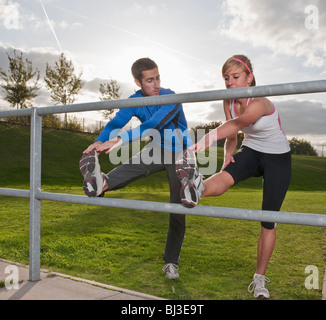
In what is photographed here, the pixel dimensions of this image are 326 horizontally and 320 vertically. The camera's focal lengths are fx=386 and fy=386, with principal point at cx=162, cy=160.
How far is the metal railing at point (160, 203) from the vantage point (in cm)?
170

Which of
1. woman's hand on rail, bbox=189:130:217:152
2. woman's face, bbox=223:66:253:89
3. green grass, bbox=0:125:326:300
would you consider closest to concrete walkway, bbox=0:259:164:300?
green grass, bbox=0:125:326:300

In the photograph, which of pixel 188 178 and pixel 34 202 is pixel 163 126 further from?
pixel 34 202

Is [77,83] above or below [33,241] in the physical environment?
above

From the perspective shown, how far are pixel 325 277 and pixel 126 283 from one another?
1585 mm

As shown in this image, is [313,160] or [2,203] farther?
[313,160]

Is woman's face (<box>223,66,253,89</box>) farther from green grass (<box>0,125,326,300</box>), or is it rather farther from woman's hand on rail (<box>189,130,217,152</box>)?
green grass (<box>0,125,326,300</box>)

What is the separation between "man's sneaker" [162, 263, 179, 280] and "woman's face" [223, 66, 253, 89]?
1.41 meters

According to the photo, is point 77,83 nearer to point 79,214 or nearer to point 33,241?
point 79,214

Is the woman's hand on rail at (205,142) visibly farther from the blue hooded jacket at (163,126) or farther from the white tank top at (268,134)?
the blue hooded jacket at (163,126)

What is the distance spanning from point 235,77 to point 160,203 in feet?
3.38

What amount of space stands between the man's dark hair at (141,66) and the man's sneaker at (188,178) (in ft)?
3.86

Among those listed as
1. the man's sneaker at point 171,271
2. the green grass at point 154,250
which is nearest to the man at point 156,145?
the man's sneaker at point 171,271
